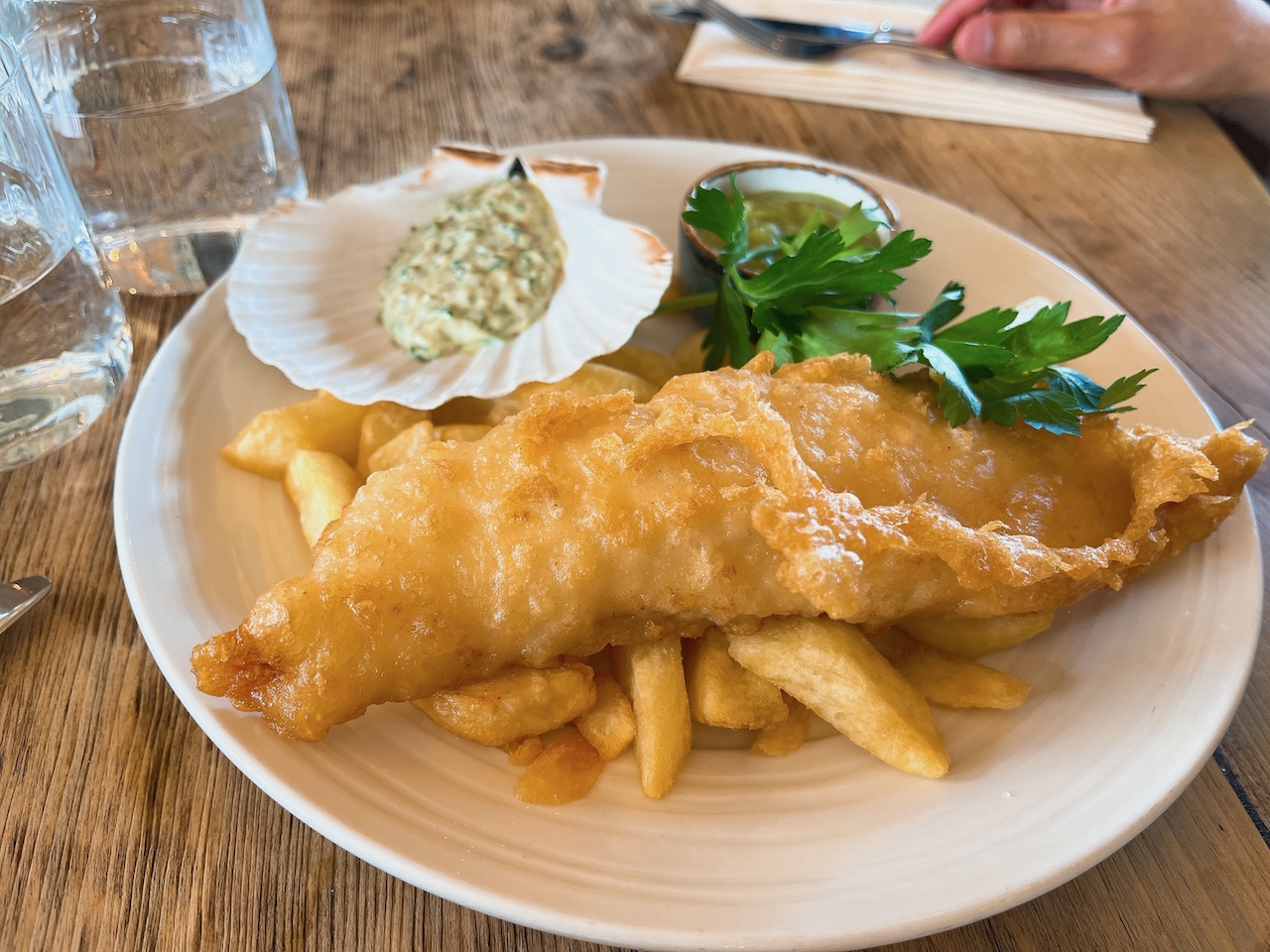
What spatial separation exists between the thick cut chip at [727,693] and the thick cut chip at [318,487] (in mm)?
658

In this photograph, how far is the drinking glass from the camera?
184 cm

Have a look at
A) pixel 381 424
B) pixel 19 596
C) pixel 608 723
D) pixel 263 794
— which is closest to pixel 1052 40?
pixel 381 424

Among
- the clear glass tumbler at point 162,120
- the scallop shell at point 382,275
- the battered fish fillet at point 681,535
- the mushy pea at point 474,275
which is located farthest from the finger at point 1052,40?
the clear glass tumbler at point 162,120

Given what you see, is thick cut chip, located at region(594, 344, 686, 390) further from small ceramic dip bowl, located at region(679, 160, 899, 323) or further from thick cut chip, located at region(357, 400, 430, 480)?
thick cut chip, located at region(357, 400, 430, 480)

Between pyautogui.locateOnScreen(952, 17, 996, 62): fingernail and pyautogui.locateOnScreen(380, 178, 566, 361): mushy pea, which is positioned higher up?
pyautogui.locateOnScreen(952, 17, 996, 62): fingernail

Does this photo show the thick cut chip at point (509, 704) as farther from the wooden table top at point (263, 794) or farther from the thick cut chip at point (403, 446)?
the thick cut chip at point (403, 446)

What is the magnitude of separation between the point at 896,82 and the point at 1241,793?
2.46 metres

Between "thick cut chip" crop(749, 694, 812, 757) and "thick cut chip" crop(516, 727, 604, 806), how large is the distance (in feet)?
0.86

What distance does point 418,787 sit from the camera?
1.37 meters

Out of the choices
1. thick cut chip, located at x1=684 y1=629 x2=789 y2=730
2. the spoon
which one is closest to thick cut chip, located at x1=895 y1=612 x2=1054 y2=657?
thick cut chip, located at x1=684 y1=629 x2=789 y2=730

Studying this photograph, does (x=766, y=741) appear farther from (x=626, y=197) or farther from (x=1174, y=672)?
(x=626, y=197)

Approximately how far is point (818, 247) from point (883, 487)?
→ 1.94ft

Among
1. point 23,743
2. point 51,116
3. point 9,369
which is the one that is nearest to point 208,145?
point 51,116

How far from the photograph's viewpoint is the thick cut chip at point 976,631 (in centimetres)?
159
